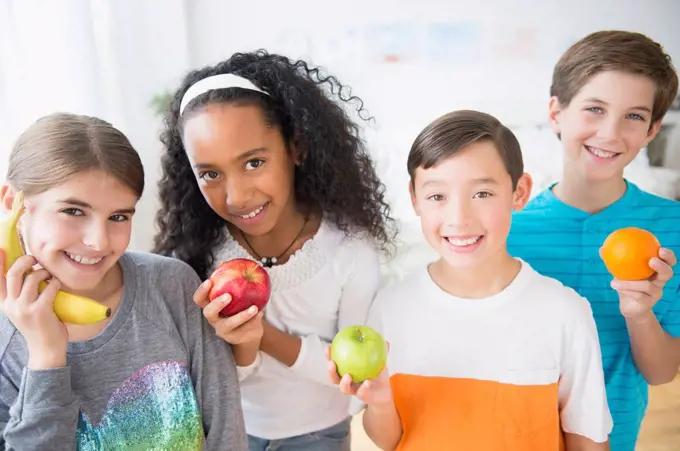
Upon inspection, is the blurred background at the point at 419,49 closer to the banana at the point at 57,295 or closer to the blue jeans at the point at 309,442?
the blue jeans at the point at 309,442

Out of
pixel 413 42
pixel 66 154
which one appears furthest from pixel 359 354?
pixel 413 42

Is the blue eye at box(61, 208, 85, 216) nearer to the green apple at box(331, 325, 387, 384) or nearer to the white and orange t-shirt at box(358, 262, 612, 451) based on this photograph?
the green apple at box(331, 325, 387, 384)

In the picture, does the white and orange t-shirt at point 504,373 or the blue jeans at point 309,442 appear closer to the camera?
the white and orange t-shirt at point 504,373

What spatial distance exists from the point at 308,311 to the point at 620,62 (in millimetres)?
846

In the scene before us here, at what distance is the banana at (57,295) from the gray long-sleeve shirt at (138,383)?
3.4 inches

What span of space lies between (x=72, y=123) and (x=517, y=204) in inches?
32.7

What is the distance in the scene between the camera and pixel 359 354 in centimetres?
94

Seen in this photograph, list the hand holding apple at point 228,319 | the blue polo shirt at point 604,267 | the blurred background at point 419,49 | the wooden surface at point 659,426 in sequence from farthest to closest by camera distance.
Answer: the blurred background at point 419,49, the wooden surface at point 659,426, the blue polo shirt at point 604,267, the hand holding apple at point 228,319

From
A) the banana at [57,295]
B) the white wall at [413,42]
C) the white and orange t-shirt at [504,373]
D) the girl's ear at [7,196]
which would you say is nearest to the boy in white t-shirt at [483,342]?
the white and orange t-shirt at [504,373]

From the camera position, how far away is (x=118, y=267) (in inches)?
42.3

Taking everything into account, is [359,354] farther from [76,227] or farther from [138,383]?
[76,227]

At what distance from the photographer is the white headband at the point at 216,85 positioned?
1.19 meters

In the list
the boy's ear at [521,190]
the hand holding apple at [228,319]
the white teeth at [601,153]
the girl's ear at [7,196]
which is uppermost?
the white teeth at [601,153]

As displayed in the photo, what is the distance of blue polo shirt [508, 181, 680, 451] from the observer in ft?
4.09
